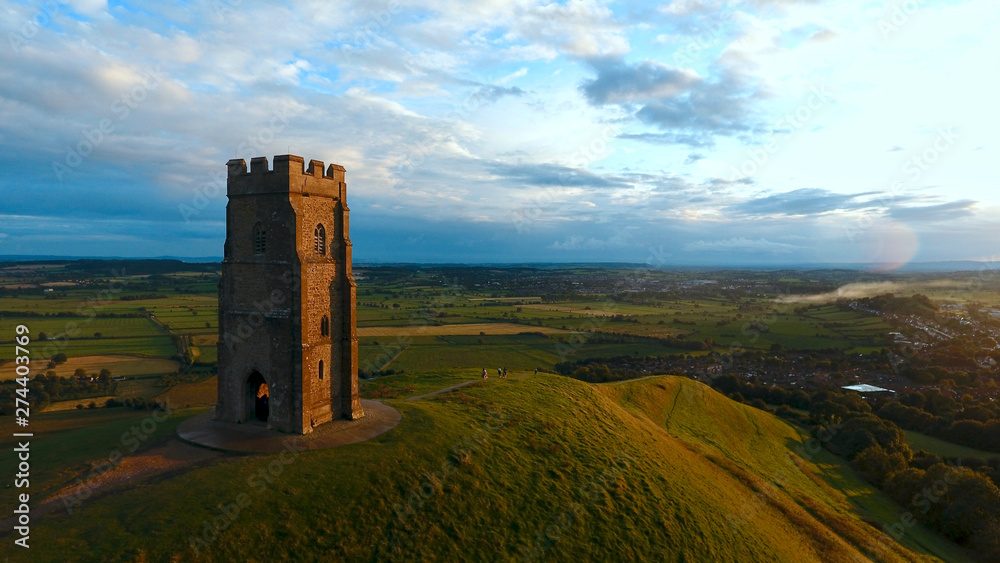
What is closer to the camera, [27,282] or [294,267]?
[294,267]

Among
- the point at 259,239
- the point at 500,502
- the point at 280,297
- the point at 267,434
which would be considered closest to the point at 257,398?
the point at 267,434

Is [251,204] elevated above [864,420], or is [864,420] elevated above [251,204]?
[251,204]

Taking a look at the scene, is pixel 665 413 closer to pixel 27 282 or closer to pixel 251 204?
pixel 251 204

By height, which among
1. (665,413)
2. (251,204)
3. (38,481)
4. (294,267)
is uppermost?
(251,204)

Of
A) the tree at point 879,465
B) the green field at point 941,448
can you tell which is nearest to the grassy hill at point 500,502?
the tree at point 879,465

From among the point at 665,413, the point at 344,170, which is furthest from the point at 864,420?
the point at 344,170

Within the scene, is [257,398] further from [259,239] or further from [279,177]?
[279,177]

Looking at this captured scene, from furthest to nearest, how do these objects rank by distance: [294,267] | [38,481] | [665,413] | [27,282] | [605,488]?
[27,282], [665,413], [605,488], [294,267], [38,481]

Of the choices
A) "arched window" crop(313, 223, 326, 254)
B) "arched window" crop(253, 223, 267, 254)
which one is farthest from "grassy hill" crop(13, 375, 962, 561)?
"arched window" crop(313, 223, 326, 254)
